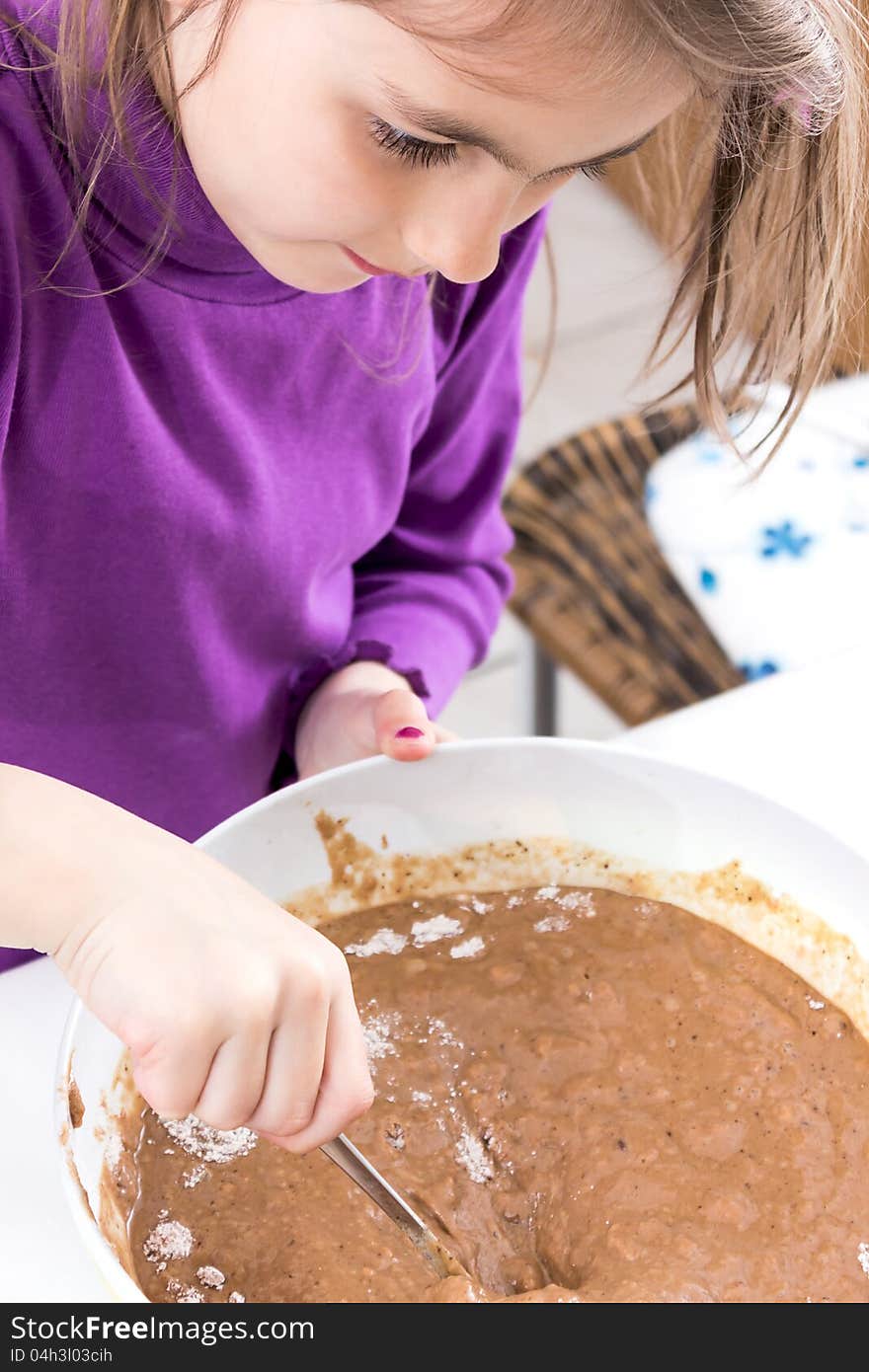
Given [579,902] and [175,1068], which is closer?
[175,1068]

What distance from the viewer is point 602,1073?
0.82 meters

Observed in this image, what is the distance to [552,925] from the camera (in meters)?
0.90

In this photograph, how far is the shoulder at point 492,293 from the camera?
1.01 m

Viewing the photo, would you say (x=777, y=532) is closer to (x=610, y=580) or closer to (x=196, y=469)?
(x=610, y=580)

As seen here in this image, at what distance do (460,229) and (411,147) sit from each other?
44mm

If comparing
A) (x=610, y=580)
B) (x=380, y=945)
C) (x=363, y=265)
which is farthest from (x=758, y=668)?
(x=363, y=265)

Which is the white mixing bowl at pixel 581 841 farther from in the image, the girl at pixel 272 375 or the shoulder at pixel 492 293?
the shoulder at pixel 492 293

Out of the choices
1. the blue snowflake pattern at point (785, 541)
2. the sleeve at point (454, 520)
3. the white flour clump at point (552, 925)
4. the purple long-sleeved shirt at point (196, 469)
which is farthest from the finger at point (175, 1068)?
the blue snowflake pattern at point (785, 541)

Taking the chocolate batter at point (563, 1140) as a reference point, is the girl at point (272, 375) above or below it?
above

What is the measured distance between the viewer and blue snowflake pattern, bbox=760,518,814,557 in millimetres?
1473

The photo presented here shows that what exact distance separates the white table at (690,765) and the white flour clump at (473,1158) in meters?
0.20

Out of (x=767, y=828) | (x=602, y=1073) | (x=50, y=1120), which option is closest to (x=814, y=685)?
(x=767, y=828)
